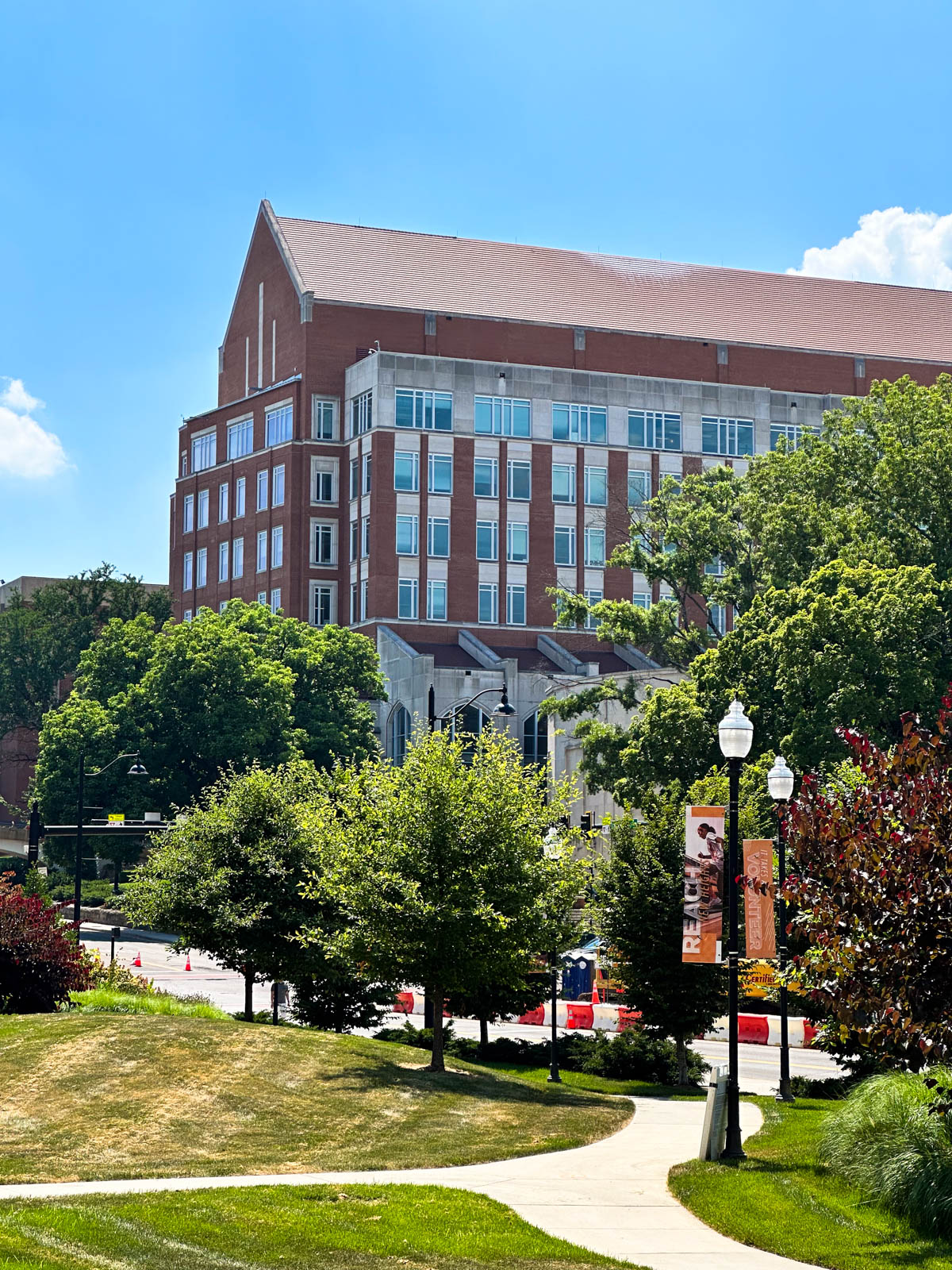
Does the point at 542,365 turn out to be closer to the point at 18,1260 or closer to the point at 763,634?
the point at 763,634

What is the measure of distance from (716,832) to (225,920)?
12247 millimetres

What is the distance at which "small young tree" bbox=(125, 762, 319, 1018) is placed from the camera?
1292 inches

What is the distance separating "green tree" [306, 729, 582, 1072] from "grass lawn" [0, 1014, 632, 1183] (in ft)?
5.41

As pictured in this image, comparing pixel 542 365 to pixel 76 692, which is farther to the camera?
pixel 542 365

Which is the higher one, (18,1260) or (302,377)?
(302,377)

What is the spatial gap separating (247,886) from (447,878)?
271 inches

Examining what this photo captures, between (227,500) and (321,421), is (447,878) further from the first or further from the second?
(227,500)

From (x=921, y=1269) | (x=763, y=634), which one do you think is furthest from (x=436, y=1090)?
(x=763, y=634)

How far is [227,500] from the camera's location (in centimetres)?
10894

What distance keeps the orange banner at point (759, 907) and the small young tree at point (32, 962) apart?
12.9 m

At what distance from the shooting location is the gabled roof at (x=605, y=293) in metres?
104

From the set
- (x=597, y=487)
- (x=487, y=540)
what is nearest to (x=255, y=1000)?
(x=487, y=540)

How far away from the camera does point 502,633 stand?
96000 millimetres

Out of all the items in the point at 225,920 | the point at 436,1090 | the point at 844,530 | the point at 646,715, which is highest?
the point at 844,530
